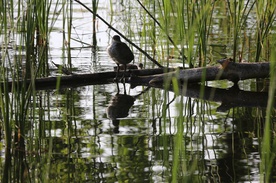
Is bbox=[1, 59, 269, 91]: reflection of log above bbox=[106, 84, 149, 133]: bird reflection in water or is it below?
above

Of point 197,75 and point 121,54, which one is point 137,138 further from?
point 121,54

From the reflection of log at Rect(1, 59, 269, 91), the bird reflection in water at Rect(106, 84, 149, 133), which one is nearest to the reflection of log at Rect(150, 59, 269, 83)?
the reflection of log at Rect(1, 59, 269, 91)

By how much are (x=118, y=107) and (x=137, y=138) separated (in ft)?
3.88

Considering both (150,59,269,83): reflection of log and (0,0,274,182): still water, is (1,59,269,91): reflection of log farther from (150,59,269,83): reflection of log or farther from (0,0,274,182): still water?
(0,0,274,182): still water

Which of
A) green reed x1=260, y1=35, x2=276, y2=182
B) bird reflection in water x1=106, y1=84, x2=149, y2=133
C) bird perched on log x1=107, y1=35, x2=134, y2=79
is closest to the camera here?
green reed x1=260, y1=35, x2=276, y2=182

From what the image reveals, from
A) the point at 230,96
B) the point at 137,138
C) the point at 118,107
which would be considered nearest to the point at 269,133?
the point at 137,138

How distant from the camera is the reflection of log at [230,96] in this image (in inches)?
259

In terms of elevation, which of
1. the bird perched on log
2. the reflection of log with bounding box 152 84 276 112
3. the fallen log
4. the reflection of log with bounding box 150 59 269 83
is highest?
the bird perched on log

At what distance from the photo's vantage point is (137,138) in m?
5.34

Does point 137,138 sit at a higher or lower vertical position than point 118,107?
lower

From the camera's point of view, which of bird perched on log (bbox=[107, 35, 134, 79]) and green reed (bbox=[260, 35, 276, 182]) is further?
bird perched on log (bbox=[107, 35, 134, 79])

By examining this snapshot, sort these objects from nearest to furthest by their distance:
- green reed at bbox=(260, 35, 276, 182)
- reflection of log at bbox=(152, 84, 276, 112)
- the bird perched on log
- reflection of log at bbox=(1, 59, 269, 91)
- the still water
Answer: green reed at bbox=(260, 35, 276, 182)
the still water
reflection of log at bbox=(152, 84, 276, 112)
reflection of log at bbox=(1, 59, 269, 91)
the bird perched on log

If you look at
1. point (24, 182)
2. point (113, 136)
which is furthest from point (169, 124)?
point (24, 182)

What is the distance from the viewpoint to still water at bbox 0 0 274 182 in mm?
4391
